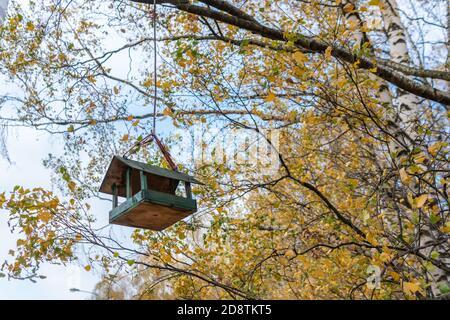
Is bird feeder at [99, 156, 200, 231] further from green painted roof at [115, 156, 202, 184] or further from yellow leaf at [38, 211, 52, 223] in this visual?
yellow leaf at [38, 211, 52, 223]

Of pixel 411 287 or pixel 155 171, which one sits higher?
pixel 155 171

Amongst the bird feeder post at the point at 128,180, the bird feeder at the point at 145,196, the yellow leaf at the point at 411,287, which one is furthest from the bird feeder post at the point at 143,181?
the yellow leaf at the point at 411,287

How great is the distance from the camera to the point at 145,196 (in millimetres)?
2051

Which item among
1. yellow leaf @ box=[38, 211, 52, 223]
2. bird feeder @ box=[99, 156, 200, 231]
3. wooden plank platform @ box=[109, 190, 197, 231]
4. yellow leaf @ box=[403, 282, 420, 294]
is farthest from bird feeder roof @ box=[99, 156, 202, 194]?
yellow leaf @ box=[403, 282, 420, 294]

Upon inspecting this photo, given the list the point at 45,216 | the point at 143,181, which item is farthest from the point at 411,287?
the point at 45,216

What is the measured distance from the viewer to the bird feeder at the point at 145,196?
2.11m

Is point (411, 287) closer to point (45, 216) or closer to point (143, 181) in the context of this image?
point (143, 181)

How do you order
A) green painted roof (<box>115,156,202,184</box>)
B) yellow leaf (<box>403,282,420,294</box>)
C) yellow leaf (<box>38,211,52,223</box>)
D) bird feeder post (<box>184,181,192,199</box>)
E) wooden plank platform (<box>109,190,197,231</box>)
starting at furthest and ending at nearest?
yellow leaf (<box>38,211,52,223</box>)
bird feeder post (<box>184,181,192,199</box>)
green painted roof (<box>115,156,202,184</box>)
wooden plank platform (<box>109,190,197,231</box>)
yellow leaf (<box>403,282,420,294</box>)

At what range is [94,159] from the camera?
516 centimetres

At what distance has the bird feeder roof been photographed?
2.22 metres

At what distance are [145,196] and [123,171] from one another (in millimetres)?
392

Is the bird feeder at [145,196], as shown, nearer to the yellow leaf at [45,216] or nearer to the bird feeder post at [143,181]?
the bird feeder post at [143,181]

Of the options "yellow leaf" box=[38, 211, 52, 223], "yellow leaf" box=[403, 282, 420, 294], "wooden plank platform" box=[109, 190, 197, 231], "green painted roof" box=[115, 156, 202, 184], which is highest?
"green painted roof" box=[115, 156, 202, 184]
